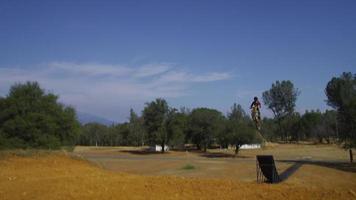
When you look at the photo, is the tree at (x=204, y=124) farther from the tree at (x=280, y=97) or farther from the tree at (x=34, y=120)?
the tree at (x=34, y=120)

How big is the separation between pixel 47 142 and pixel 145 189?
30.4 metres

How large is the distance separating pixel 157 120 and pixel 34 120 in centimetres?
4842

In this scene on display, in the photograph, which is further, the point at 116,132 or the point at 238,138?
the point at 116,132

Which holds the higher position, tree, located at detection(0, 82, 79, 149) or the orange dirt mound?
tree, located at detection(0, 82, 79, 149)

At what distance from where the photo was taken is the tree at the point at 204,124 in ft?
310

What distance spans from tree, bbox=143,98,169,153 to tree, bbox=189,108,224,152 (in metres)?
7.67

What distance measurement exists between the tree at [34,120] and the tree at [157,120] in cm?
4414

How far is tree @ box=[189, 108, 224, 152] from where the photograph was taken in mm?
94500

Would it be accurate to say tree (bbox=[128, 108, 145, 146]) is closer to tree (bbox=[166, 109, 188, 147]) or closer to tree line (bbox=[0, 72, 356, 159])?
tree line (bbox=[0, 72, 356, 159])

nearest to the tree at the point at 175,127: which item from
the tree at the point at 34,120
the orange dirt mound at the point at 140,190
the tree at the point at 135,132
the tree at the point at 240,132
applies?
the tree at the point at 240,132

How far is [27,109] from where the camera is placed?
44594 millimetres

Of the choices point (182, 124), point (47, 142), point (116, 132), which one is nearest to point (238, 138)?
point (182, 124)

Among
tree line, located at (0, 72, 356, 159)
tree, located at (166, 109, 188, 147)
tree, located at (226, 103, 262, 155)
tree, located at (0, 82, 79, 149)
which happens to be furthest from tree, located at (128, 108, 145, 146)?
Result: tree, located at (0, 82, 79, 149)

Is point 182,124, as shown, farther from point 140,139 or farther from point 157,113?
point 140,139
